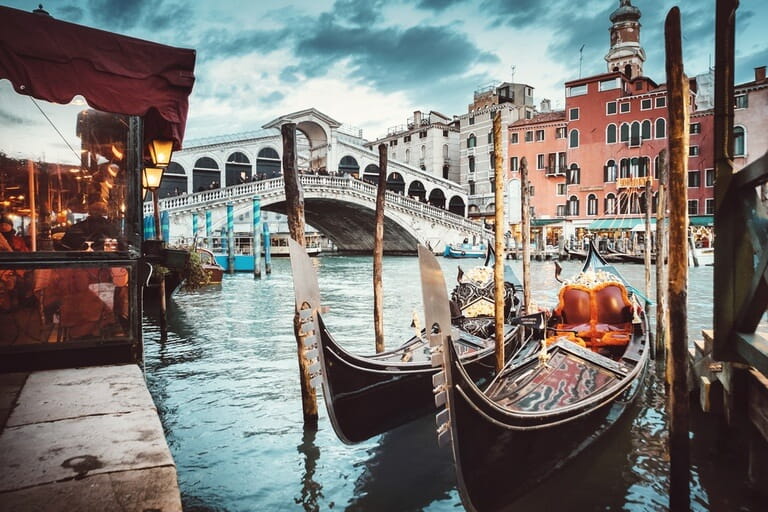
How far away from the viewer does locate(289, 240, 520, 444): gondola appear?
102 inches

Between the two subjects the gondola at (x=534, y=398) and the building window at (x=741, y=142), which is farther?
the building window at (x=741, y=142)

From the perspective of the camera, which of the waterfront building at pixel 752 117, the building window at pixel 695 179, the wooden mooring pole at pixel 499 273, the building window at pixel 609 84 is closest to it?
the wooden mooring pole at pixel 499 273

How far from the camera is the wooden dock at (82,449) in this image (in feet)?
4.08

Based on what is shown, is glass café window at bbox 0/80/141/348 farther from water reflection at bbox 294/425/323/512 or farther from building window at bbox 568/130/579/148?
building window at bbox 568/130/579/148

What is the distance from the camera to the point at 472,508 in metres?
2.03

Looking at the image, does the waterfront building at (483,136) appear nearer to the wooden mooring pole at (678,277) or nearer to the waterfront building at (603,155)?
the waterfront building at (603,155)

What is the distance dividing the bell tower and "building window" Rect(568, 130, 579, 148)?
263 inches

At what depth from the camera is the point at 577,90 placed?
21281 mm

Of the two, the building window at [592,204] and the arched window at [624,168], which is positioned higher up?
the arched window at [624,168]

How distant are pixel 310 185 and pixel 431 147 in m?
13.0

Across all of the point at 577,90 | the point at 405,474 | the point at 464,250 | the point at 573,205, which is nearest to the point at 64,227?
the point at 405,474

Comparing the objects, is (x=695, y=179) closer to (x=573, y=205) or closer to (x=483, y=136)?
(x=573, y=205)

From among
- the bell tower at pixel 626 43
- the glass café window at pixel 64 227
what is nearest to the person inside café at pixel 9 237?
the glass café window at pixel 64 227

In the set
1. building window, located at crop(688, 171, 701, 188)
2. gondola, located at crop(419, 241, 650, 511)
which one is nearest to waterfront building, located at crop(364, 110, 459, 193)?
building window, located at crop(688, 171, 701, 188)
